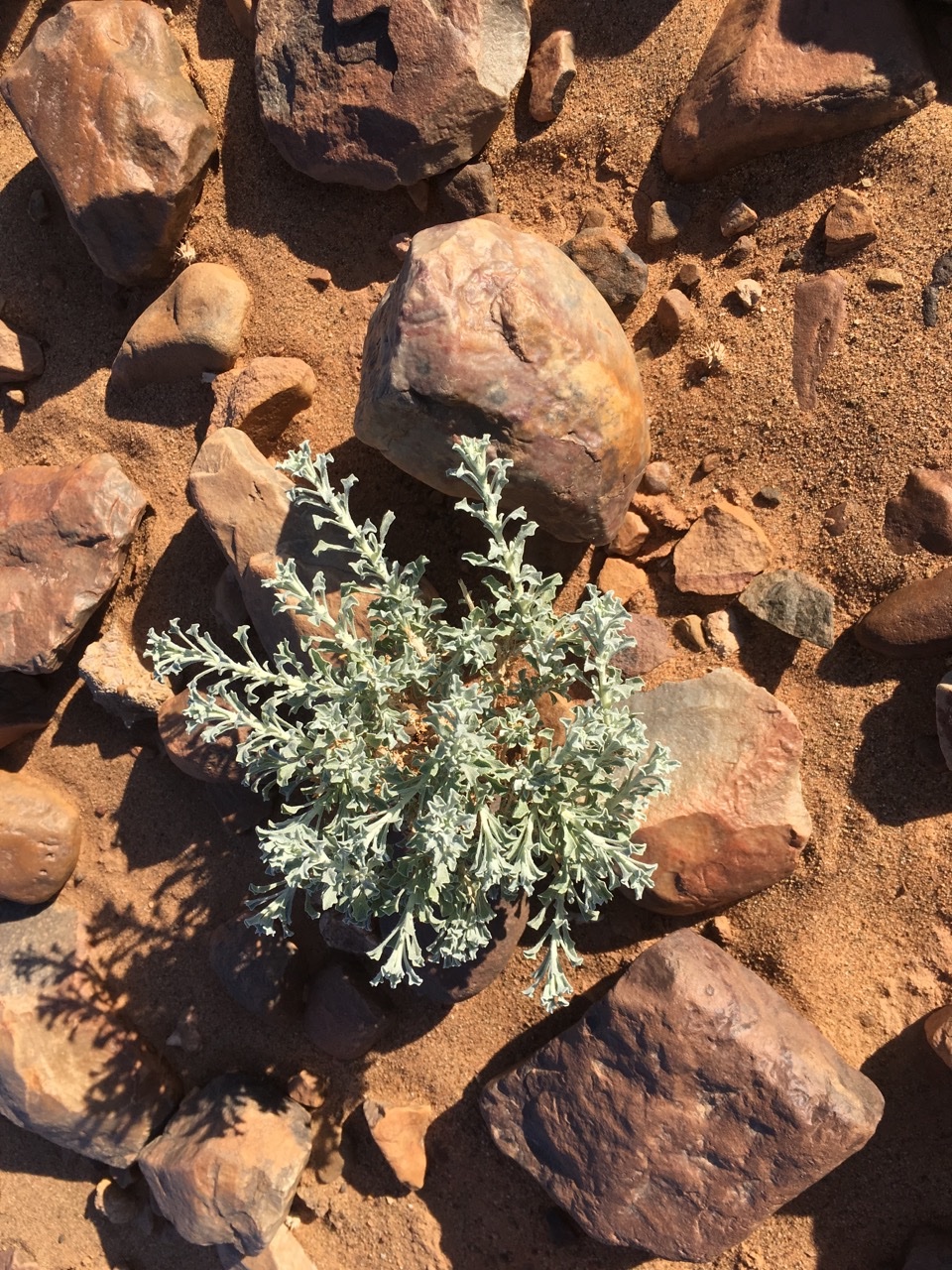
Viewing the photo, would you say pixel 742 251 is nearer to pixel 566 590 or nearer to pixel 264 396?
pixel 566 590

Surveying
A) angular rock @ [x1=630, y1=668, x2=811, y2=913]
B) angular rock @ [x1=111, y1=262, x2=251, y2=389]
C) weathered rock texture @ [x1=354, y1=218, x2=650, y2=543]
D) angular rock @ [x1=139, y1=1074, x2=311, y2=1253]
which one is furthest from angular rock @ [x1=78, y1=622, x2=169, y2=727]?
angular rock @ [x1=630, y1=668, x2=811, y2=913]

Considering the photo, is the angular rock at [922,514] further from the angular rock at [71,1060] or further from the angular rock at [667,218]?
the angular rock at [71,1060]

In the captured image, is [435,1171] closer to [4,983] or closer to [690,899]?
[690,899]

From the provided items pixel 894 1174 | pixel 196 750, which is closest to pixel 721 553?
pixel 196 750

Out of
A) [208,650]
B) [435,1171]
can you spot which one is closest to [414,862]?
[208,650]

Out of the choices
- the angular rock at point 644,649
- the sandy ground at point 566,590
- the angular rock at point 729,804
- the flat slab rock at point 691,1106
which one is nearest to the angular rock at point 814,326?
the sandy ground at point 566,590
